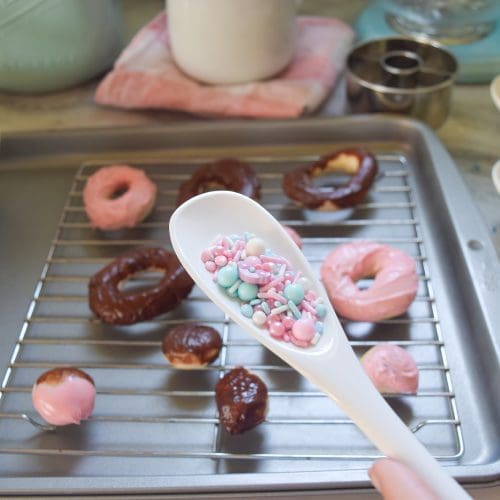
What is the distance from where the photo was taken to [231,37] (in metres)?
1.01

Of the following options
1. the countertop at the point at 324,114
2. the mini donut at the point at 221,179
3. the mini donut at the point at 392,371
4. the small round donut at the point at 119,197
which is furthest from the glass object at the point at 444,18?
the mini donut at the point at 392,371

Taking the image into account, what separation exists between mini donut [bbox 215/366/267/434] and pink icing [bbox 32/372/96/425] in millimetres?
144

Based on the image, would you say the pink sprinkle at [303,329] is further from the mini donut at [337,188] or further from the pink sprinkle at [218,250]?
the mini donut at [337,188]

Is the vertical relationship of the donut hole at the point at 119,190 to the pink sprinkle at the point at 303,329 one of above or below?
below

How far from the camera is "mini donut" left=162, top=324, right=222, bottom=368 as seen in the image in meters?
0.74

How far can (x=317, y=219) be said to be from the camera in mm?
960

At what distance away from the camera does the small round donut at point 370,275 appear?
783 millimetres

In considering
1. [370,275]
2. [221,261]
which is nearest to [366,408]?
[221,261]

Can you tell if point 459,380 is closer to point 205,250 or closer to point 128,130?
point 205,250

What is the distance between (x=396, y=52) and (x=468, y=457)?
0.71 meters

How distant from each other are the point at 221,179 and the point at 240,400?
1.27ft

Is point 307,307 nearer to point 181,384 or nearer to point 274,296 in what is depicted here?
point 274,296

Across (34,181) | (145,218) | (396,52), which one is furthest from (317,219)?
(34,181)

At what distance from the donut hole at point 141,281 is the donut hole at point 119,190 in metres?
0.16
